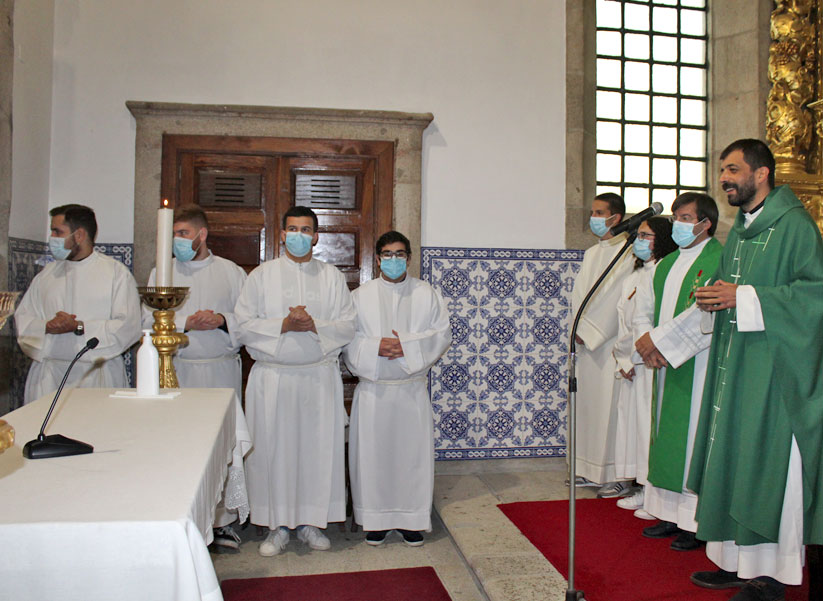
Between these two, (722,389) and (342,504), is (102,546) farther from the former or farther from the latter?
(342,504)

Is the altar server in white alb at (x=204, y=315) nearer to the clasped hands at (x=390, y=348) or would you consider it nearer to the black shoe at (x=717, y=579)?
the clasped hands at (x=390, y=348)

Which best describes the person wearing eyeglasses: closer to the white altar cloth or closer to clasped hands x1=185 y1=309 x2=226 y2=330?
clasped hands x1=185 y1=309 x2=226 y2=330

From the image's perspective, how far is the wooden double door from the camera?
545cm

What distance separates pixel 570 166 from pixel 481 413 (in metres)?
2.19

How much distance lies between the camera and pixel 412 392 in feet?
14.6

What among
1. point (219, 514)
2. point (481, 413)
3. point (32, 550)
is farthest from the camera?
point (481, 413)

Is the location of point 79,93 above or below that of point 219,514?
above

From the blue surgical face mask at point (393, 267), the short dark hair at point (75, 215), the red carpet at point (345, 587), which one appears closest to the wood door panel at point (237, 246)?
the short dark hair at point (75, 215)

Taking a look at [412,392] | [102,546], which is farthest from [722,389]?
[102,546]

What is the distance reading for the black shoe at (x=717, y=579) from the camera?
3.24m

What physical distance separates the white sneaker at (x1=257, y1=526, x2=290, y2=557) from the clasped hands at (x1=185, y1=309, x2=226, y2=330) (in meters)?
1.31

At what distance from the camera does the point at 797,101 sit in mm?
6152

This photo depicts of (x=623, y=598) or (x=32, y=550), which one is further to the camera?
(x=623, y=598)

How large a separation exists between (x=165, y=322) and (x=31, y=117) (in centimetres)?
304
